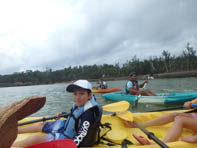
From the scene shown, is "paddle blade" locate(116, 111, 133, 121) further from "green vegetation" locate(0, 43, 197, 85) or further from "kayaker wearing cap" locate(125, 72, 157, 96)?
"green vegetation" locate(0, 43, 197, 85)

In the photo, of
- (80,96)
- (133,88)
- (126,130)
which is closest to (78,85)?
(80,96)

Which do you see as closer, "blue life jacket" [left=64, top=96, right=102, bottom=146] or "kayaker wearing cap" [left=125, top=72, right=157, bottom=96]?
"blue life jacket" [left=64, top=96, right=102, bottom=146]

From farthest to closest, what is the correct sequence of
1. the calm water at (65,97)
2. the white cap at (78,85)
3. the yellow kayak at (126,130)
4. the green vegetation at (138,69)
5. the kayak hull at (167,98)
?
the green vegetation at (138,69), the calm water at (65,97), the kayak hull at (167,98), the yellow kayak at (126,130), the white cap at (78,85)

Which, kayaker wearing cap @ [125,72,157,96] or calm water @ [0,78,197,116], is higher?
kayaker wearing cap @ [125,72,157,96]

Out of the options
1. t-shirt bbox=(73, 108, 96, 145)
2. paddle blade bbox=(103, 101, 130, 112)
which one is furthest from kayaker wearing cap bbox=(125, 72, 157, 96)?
t-shirt bbox=(73, 108, 96, 145)

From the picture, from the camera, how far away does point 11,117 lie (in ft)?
2.43

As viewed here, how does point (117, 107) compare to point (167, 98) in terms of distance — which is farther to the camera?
point (167, 98)

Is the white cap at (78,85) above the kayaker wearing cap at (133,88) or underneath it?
above

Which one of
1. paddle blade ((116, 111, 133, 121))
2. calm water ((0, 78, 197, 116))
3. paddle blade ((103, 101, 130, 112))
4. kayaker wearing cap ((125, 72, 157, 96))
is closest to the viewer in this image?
paddle blade ((116, 111, 133, 121))

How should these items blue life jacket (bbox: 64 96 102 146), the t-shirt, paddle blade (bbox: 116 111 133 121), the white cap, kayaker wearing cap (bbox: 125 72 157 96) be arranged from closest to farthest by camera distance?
1. the t-shirt
2. blue life jacket (bbox: 64 96 102 146)
3. the white cap
4. paddle blade (bbox: 116 111 133 121)
5. kayaker wearing cap (bbox: 125 72 157 96)

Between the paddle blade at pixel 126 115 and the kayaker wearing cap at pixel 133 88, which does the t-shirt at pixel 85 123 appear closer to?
the paddle blade at pixel 126 115

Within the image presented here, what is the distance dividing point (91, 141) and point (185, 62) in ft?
161

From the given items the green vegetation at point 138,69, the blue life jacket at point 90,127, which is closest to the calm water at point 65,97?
the blue life jacket at point 90,127

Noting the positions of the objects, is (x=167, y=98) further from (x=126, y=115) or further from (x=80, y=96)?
(x=80, y=96)
